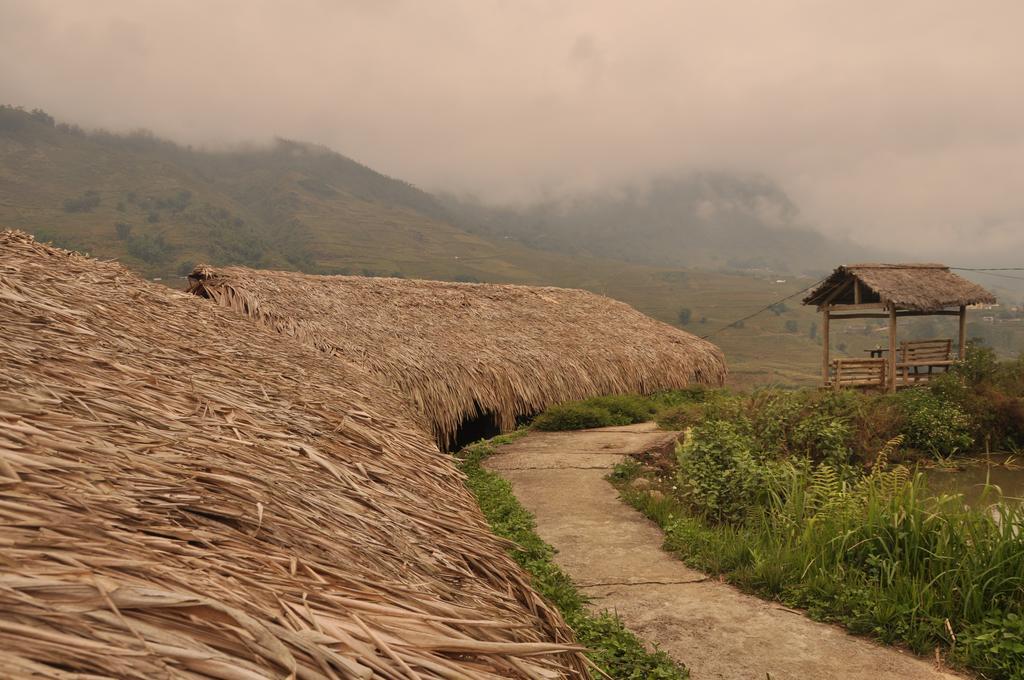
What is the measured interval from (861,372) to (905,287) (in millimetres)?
2396

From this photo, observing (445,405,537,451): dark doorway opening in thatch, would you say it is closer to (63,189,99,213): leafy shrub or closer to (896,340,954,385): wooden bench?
(896,340,954,385): wooden bench

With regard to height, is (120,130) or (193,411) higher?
(120,130)

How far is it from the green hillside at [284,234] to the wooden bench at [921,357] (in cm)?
2602

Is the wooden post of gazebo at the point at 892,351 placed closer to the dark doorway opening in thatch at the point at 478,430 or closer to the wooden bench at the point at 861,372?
the wooden bench at the point at 861,372

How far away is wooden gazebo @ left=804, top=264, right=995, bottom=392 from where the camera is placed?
51.5 feet

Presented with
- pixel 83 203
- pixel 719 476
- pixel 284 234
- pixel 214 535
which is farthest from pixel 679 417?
pixel 284 234

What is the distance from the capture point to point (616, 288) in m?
95.9

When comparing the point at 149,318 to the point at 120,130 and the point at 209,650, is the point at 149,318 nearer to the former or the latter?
the point at 209,650

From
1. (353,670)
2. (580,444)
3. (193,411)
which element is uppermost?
(193,411)

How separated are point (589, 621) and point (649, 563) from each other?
1258 mm

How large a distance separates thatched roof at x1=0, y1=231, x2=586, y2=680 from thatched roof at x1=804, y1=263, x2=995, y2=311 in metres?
15.6

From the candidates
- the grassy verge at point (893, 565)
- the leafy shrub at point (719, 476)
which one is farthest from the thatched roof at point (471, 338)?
the grassy verge at point (893, 565)

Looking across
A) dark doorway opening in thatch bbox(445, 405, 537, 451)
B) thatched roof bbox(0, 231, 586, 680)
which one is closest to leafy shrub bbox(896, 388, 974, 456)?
dark doorway opening in thatch bbox(445, 405, 537, 451)

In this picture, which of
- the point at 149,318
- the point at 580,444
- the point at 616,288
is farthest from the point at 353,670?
the point at 616,288
